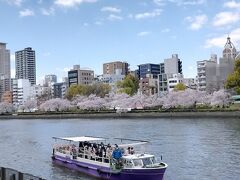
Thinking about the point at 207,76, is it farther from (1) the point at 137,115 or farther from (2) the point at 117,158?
(2) the point at 117,158

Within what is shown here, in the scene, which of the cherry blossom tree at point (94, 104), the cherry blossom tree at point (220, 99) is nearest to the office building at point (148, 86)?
the cherry blossom tree at point (94, 104)

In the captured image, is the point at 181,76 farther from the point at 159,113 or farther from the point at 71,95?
the point at 159,113

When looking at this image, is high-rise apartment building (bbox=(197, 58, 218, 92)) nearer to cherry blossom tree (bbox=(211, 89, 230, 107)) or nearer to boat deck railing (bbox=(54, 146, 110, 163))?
cherry blossom tree (bbox=(211, 89, 230, 107))

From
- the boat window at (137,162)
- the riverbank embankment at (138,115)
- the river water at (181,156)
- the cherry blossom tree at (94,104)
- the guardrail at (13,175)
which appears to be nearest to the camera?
the guardrail at (13,175)

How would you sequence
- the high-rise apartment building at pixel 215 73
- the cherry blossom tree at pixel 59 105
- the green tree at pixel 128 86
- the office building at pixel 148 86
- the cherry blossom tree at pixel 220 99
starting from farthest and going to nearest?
the office building at pixel 148 86 → the high-rise apartment building at pixel 215 73 → the cherry blossom tree at pixel 59 105 → the green tree at pixel 128 86 → the cherry blossom tree at pixel 220 99

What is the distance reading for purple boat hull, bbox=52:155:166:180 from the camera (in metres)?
25.0

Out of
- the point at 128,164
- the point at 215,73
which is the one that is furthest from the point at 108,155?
the point at 215,73

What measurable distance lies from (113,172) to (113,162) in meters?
0.63

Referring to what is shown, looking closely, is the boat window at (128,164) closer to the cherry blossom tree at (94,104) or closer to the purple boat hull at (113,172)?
the purple boat hull at (113,172)

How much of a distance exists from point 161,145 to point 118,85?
354 ft

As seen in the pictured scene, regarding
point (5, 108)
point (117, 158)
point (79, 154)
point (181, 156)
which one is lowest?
point (181, 156)

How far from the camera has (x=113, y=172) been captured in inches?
1054

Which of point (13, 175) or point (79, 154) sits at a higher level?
point (13, 175)

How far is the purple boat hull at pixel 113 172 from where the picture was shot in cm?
2498
